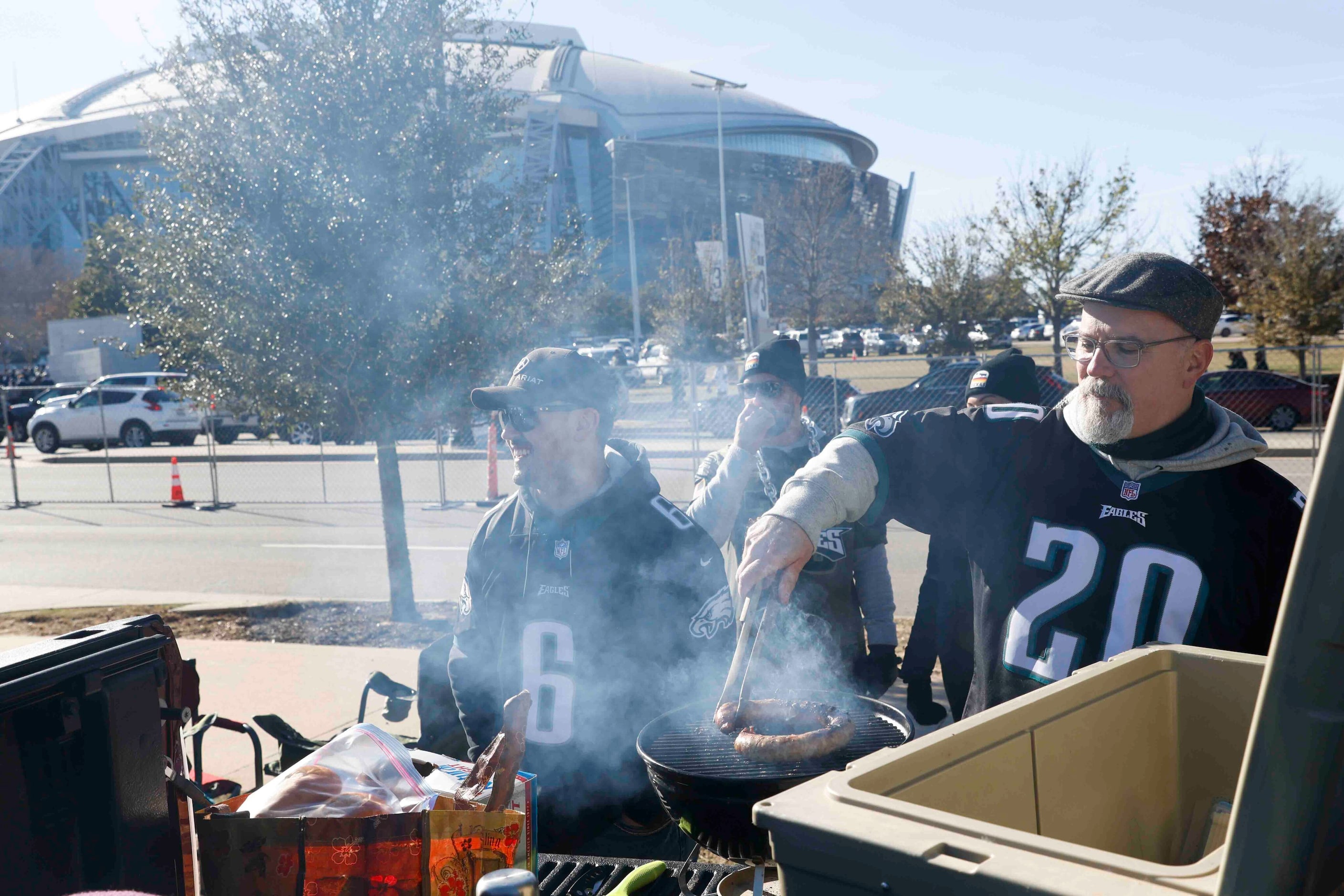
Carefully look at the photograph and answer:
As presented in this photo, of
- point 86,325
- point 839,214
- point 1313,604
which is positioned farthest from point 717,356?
point 1313,604

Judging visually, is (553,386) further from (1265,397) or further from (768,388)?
(1265,397)

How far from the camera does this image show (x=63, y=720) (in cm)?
159

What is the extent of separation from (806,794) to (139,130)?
25.1ft

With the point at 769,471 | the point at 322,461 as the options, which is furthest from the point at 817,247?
the point at 769,471

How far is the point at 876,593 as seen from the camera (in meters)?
4.18

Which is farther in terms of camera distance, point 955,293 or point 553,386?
point 955,293

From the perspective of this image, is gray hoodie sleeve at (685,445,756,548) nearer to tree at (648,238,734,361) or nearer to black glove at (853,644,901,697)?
black glove at (853,644,901,697)

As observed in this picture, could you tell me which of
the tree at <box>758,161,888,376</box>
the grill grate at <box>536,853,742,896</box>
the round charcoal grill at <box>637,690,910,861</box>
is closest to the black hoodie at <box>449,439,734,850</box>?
the grill grate at <box>536,853,742,896</box>

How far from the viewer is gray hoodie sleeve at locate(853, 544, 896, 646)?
4160mm

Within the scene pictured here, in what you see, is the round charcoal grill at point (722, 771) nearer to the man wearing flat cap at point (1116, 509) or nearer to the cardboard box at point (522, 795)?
the cardboard box at point (522, 795)

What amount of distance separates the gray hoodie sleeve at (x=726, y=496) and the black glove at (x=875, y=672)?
2.49 ft

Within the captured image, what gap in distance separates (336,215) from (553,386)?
3.72 meters

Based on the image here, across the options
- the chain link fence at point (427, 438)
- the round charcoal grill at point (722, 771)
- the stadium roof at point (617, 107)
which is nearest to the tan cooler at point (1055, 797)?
the round charcoal grill at point (722, 771)

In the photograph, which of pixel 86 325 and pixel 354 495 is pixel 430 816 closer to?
pixel 354 495
